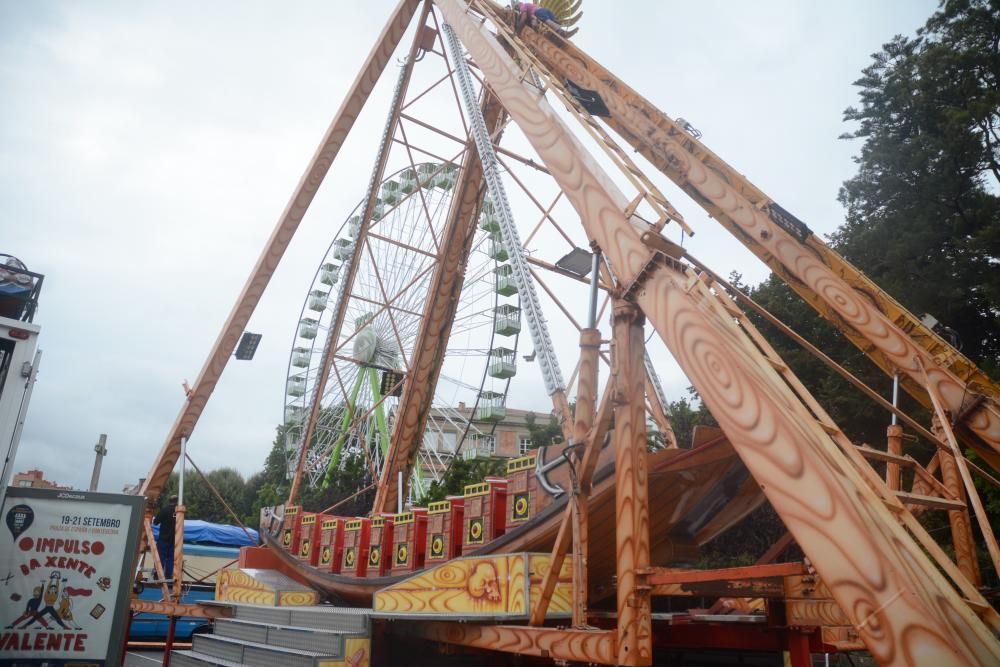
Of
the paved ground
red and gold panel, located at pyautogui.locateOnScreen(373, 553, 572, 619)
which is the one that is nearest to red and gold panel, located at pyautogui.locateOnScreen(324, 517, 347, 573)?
red and gold panel, located at pyautogui.locateOnScreen(373, 553, 572, 619)

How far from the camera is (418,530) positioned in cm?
814

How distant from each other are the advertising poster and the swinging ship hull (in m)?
2.67

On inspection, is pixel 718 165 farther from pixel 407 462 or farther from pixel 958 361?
pixel 407 462

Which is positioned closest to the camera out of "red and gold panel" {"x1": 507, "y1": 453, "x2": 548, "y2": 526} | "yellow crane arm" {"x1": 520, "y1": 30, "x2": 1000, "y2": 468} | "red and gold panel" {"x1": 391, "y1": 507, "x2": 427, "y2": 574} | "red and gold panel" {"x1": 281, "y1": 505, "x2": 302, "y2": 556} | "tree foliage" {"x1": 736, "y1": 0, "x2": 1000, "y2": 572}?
"yellow crane arm" {"x1": 520, "y1": 30, "x2": 1000, "y2": 468}

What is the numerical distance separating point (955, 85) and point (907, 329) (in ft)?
46.6

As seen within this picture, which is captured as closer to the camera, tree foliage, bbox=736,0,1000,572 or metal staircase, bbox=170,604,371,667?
metal staircase, bbox=170,604,371,667

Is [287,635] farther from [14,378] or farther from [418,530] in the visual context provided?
[14,378]

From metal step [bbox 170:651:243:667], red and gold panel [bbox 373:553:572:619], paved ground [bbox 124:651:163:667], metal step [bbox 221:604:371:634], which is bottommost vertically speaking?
paved ground [bbox 124:651:163:667]

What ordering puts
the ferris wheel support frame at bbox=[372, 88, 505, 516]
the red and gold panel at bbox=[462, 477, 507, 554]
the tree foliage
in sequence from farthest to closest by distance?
the tree foliage, the ferris wheel support frame at bbox=[372, 88, 505, 516], the red and gold panel at bbox=[462, 477, 507, 554]

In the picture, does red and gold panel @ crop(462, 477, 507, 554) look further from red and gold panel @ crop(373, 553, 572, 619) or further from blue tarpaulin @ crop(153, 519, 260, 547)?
blue tarpaulin @ crop(153, 519, 260, 547)

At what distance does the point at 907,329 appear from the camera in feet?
18.9

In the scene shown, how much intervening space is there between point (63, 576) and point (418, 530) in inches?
135

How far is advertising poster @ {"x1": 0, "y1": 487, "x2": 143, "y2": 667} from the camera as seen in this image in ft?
20.1

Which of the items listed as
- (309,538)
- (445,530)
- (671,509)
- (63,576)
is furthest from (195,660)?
(671,509)
